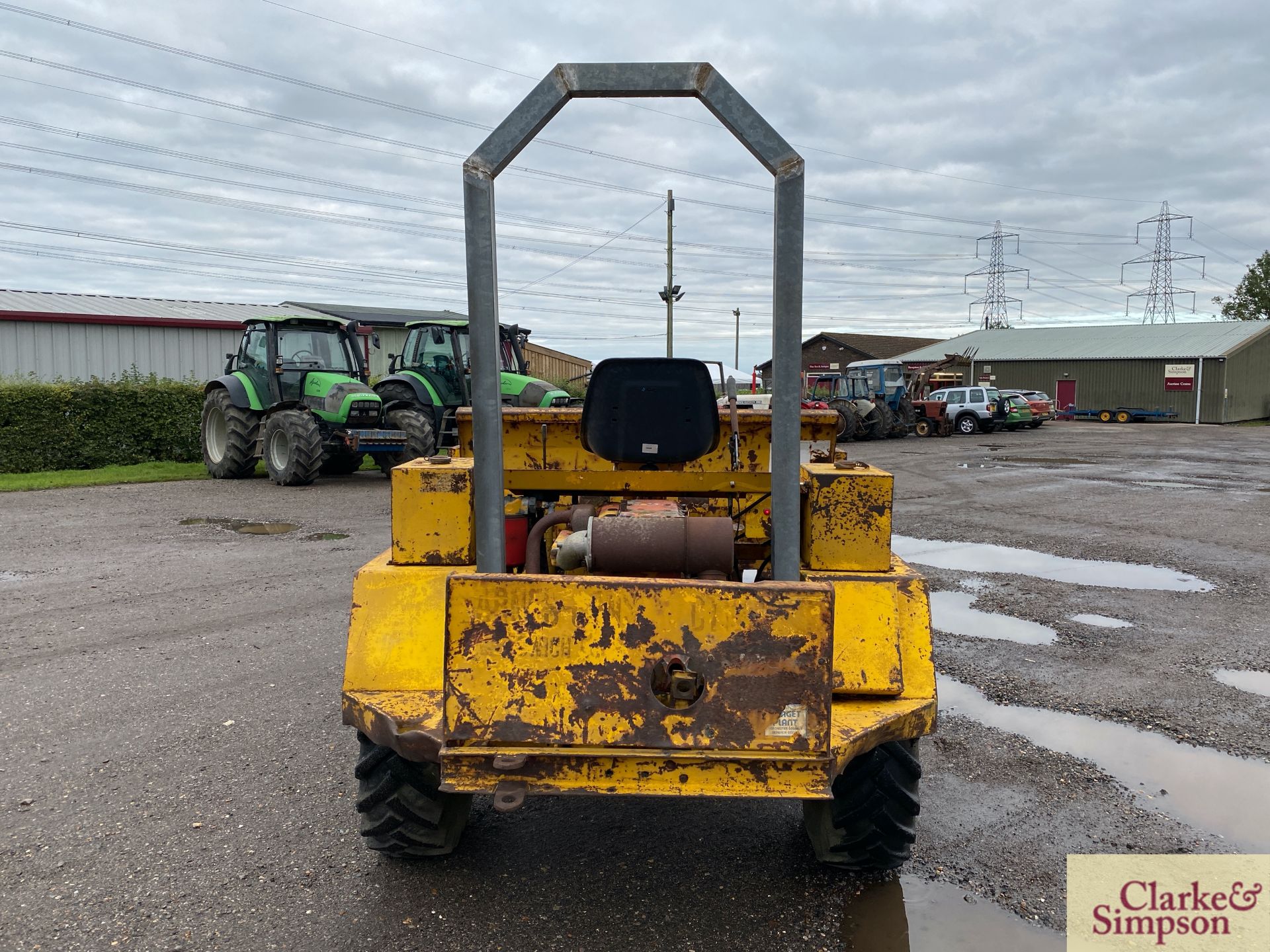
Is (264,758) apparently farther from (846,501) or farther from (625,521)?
(846,501)

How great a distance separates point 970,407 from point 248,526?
26750 millimetres

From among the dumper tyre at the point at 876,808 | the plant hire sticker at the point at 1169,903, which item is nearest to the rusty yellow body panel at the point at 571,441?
the dumper tyre at the point at 876,808

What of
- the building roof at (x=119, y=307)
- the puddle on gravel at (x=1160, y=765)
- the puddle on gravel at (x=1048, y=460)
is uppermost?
the building roof at (x=119, y=307)

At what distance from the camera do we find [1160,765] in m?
4.08

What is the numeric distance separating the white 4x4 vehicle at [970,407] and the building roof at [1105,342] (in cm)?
1688

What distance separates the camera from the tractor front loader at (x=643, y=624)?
242cm

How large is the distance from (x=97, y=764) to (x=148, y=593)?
357 centimetres

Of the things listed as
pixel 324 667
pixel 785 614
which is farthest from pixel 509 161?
pixel 324 667

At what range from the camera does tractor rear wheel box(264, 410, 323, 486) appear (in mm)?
13562

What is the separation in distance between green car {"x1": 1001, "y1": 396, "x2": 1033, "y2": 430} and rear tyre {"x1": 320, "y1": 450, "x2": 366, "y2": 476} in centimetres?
2396

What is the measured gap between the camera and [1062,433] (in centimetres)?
3259

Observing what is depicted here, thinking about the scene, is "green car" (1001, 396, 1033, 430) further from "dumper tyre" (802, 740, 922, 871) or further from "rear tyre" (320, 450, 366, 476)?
"dumper tyre" (802, 740, 922, 871)

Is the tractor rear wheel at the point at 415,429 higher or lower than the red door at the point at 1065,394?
lower

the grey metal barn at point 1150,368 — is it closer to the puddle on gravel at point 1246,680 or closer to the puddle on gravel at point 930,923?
the puddle on gravel at point 1246,680
